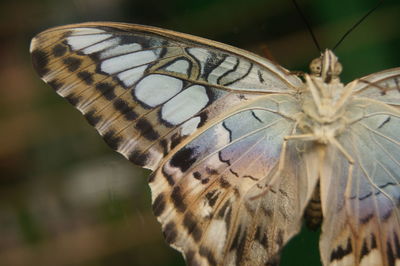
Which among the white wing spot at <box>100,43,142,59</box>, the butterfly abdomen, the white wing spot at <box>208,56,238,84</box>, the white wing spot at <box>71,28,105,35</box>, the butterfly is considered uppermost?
the white wing spot at <box>71,28,105,35</box>

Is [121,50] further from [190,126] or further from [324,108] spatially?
[324,108]

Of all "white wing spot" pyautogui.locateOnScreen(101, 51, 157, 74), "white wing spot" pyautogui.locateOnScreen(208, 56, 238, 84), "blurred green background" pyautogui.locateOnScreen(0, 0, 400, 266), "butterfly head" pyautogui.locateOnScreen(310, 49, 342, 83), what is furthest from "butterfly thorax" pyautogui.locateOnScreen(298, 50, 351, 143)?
"blurred green background" pyautogui.locateOnScreen(0, 0, 400, 266)

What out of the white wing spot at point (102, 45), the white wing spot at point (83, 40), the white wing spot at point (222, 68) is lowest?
the white wing spot at point (222, 68)

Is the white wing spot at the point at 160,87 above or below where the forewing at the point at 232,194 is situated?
above

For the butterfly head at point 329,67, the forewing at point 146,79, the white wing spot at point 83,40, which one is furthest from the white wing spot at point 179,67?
the butterfly head at point 329,67

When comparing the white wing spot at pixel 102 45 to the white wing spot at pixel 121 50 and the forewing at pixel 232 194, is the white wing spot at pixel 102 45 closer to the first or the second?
the white wing spot at pixel 121 50

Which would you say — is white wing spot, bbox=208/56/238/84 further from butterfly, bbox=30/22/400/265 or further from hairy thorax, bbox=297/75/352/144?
hairy thorax, bbox=297/75/352/144

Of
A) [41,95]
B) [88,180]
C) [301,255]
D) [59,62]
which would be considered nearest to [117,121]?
[59,62]
